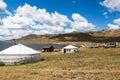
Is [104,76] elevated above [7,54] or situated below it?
below

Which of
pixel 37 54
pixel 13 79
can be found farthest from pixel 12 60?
pixel 13 79

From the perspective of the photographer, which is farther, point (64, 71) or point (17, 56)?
point (17, 56)

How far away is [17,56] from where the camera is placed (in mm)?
38906

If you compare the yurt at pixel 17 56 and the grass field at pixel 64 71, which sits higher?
the yurt at pixel 17 56

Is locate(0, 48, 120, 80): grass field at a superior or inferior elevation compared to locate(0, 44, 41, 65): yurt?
inferior

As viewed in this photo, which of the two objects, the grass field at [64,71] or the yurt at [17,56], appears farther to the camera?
the yurt at [17,56]

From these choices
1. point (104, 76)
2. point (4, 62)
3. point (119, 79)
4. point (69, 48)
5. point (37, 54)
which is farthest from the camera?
point (69, 48)

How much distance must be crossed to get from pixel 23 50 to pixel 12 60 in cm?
289

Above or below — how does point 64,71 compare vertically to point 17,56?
below

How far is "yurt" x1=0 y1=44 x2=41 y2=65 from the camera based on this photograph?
1516 inches

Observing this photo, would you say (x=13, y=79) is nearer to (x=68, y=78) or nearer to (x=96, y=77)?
(x=68, y=78)

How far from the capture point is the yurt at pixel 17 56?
38.5m

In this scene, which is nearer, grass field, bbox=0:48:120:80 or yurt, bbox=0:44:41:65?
grass field, bbox=0:48:120:80

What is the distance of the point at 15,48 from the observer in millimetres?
40781
